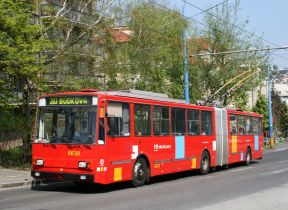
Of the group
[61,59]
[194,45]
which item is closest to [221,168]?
[61,59]

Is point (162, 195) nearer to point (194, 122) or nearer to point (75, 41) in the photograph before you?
point (194, 122)

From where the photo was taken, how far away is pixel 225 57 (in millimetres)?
→ 38812

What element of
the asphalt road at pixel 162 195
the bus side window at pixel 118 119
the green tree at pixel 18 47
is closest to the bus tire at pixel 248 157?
the asphalt road at pixel 162 195

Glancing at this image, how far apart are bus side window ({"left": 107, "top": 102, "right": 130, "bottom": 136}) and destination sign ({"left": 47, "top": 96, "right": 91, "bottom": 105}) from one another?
66 cm

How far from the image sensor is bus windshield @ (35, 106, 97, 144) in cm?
1375

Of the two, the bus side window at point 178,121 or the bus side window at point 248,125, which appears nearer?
the bus side window at point 178,121

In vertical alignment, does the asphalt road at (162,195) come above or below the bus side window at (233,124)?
below

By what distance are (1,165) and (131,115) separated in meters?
8.25

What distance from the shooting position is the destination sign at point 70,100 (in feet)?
45.8

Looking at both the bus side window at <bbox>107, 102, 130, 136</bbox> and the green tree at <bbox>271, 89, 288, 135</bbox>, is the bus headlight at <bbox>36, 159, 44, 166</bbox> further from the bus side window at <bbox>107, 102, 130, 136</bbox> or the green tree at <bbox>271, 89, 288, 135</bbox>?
the green tree at <bbox>271, 89, 288, 135</bbox>

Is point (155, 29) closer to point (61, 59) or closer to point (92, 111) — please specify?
point (61, 59)

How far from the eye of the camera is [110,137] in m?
14.0

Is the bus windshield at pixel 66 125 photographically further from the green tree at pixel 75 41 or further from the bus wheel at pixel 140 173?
the green tree at pixel 75 41

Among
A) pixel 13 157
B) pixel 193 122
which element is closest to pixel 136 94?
pixel 193 122
